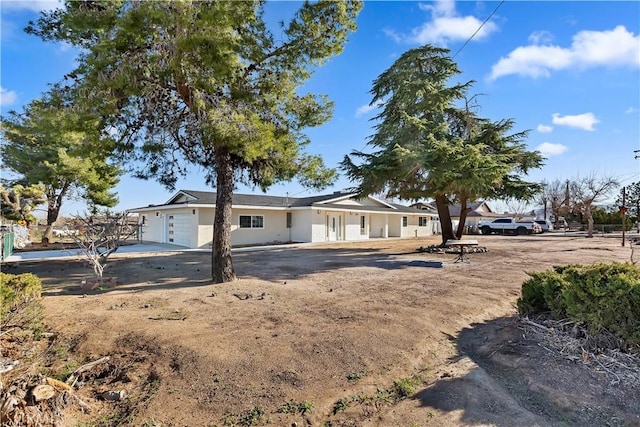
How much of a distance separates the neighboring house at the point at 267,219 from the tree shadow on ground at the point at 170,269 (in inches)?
197

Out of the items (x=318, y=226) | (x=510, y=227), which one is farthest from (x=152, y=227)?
(x=510, y=227)

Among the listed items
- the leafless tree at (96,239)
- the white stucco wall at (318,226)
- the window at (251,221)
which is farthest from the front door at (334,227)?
the leafless tree at (96,239)

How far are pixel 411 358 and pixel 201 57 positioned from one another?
7.31m

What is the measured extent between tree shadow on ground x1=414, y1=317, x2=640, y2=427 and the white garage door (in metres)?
18.9

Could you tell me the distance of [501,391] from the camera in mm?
3719

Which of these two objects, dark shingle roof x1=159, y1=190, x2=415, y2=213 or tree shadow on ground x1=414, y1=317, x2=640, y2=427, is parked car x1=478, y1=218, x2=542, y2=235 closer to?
dark shingle roof x1=159, y1=190, x2=415, y2=213

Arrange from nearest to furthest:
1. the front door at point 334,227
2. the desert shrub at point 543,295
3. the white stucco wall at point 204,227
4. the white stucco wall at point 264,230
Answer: the desert shrub at point 543,295
the white stucco wall at point 204,227
the white stucco wall at point 264,230
the front door at point 334,227

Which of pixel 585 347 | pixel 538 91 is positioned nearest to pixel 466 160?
pixel 538 91

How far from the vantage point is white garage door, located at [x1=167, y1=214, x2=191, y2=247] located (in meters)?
20.6

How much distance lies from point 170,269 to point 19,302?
700 cm

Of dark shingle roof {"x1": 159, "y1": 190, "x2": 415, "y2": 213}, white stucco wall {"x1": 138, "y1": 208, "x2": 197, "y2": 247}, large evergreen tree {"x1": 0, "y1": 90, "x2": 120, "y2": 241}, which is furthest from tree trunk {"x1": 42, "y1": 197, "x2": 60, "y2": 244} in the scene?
dark shingle roof {"x1": 159, "y1": 190, "x2": 415, "y2": 213}

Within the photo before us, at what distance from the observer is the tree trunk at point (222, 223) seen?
912cm

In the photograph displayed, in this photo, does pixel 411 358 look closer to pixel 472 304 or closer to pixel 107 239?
pixel 472 304

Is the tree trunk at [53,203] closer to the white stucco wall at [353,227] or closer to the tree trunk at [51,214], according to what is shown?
the tree trunk at [51,214]
